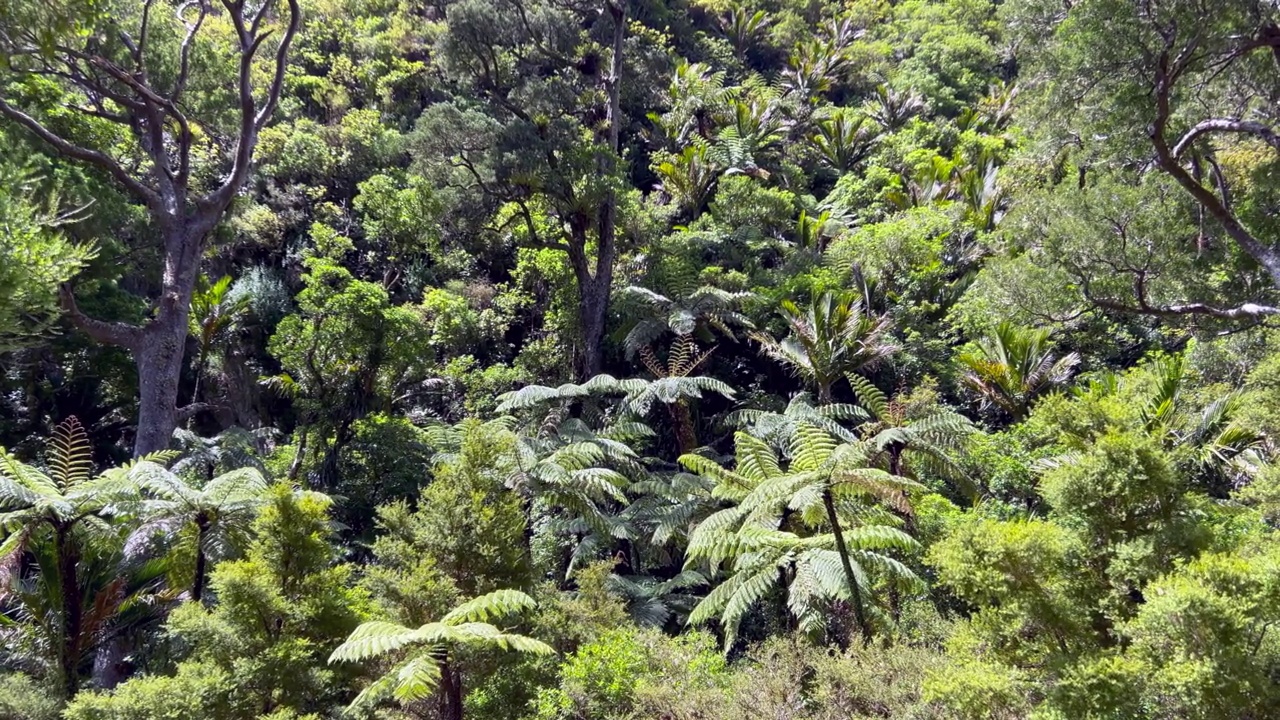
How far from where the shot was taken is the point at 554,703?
5457mm

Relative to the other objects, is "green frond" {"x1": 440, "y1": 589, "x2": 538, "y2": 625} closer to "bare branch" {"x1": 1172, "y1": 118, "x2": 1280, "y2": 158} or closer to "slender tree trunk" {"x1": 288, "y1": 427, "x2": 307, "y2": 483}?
"slender tree trunk" {"x1": 288, "y1": 427, "x2": 307, "y2": 483}

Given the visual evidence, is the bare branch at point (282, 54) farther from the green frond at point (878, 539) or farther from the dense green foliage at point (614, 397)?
the green frond at point (878, 539)

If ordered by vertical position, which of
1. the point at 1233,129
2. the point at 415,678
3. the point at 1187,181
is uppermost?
the point at 1233,129

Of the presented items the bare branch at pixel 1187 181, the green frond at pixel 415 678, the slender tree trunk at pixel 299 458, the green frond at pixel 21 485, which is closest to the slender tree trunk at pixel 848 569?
the green frond at pixel 415 678

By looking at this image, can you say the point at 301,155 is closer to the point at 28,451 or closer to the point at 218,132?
the point at 218,132

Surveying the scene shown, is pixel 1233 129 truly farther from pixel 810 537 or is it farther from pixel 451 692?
pixel 451 692

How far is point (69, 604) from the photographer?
5617 millimetres

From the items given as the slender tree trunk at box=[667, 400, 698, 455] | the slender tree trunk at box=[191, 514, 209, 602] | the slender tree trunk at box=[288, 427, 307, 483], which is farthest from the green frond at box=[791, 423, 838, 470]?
the slender tree trunk at box=[288, 427, 307, 483]

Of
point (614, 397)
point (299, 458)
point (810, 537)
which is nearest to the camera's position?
point (810, 537)

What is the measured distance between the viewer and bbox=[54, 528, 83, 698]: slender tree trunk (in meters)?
5.57

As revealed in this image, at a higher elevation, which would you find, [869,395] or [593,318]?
[593,318]

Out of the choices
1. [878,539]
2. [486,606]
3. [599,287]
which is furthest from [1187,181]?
[599,287]

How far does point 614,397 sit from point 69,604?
7871mm

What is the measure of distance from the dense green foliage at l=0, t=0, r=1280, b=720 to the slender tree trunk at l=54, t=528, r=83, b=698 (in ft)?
0.11
